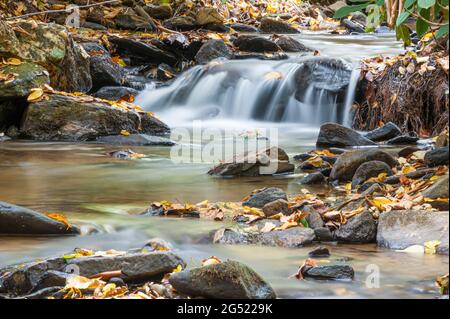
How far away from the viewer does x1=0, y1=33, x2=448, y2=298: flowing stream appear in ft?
12.3

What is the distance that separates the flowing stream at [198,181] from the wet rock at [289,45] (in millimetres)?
427

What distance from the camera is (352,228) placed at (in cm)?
438

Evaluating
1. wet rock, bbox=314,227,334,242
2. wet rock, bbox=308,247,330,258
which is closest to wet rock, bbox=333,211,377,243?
wet rock, bbox=314,227,334,242

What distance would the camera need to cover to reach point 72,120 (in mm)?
9945

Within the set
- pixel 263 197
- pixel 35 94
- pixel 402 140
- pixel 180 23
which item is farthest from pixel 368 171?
pixel 180 23

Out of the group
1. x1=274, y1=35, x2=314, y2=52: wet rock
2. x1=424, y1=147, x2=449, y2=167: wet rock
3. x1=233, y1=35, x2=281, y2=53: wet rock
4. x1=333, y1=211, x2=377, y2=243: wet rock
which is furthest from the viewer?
x1=274, y1=35, x2=314, y2=52: wet rock

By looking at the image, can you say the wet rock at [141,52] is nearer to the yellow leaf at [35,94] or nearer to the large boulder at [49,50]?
the large boulder at [49,50]

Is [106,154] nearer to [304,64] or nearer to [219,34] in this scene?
[304,64]

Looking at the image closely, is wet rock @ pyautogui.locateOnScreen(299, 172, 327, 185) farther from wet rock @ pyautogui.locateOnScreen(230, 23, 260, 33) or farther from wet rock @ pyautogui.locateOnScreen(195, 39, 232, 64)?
wet rock @ pyautogui.locateOnScreen(230, 23, 260, 33)

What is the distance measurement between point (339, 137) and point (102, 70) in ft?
16.4

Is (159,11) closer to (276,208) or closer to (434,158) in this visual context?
(434,158)

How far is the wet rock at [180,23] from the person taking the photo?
15750 millimetres

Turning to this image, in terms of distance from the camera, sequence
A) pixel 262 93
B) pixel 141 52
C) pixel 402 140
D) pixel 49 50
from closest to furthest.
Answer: pixel 402 140 → pixel 49 50 → pixel 262 93 → pixel 141 52

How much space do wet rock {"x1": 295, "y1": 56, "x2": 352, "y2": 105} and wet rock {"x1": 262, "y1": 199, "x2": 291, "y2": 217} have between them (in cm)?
664
